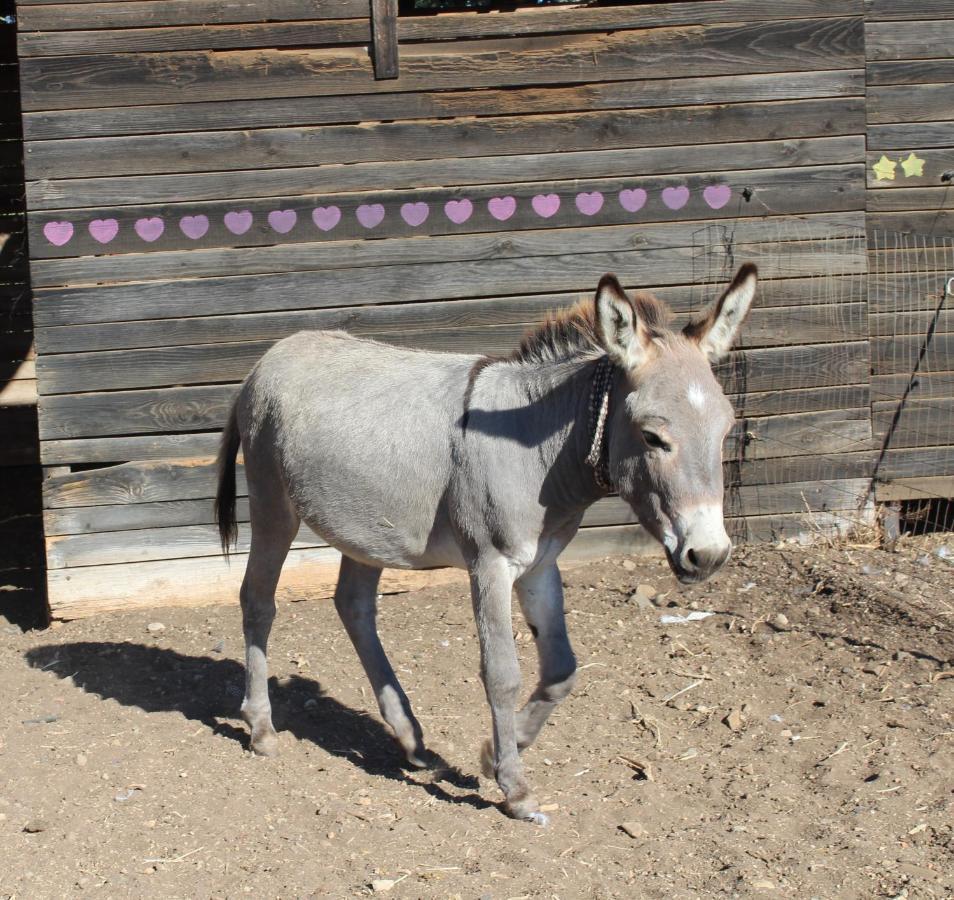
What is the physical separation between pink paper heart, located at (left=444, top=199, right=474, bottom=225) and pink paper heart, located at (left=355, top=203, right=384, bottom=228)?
0.38m

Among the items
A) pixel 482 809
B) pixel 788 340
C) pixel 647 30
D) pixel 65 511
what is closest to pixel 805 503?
pixel 788 340

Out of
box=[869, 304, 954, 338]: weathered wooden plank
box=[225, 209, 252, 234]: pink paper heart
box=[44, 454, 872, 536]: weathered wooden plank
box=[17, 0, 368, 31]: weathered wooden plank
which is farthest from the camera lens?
box=[869, 304, 954, 338]: weathered wooden plank

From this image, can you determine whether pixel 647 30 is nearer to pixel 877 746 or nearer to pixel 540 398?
pixel 540 398

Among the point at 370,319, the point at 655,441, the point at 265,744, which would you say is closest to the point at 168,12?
the point at 370,319

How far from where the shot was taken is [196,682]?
5.46 meters

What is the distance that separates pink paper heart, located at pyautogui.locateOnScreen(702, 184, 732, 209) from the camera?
642 cm

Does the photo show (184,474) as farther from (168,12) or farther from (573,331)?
(573,331)

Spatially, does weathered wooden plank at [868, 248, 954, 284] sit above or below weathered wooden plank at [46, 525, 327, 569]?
above

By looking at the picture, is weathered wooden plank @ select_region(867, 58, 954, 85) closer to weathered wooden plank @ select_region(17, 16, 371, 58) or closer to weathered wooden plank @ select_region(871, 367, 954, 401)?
weathered wooden plank @ select_region(871, 367, 954, 401)

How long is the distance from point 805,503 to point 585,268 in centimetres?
201

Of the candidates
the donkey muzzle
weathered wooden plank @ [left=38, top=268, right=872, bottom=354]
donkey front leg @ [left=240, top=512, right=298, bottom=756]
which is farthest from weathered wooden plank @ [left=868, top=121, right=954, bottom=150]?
donkey front leg @ [left=240, top=512, right=298, bottom=756]

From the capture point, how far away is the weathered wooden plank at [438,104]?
5988 millimetres

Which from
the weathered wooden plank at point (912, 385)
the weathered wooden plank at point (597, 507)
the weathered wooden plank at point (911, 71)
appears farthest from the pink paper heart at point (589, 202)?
the weathered wooden plank at point (912, 385)

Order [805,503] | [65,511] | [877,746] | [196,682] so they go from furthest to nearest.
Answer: [805,503]
[65,511]
[196,682]
[877,746]
